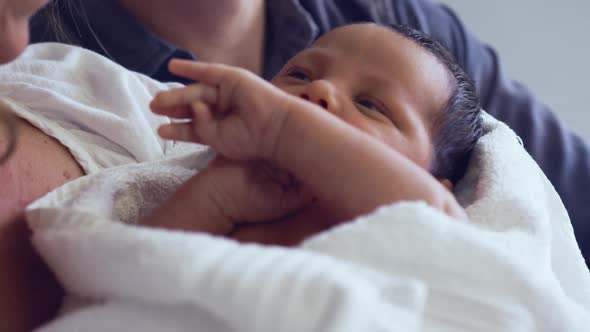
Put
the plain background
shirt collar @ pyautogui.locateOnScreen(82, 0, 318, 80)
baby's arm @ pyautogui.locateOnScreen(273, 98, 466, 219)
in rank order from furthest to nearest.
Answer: the plain background → shirt collar @ pyautogui.locateOnScreen(82, 0, 318, 80) → baby's arm @ pyautogui.locateOnScreen(273, 98, 466, 219)

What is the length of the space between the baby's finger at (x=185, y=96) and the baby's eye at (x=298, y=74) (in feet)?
0.62

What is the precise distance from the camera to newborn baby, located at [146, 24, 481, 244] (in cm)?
46

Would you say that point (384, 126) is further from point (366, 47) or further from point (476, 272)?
point (476, 272)

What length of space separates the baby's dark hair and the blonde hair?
0.43m

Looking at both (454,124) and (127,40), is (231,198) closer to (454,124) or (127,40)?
(454,124)

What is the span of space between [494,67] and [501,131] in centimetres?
40

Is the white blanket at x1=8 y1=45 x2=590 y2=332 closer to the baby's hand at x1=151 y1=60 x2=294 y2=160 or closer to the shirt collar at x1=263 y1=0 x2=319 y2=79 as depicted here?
the baby's hand at x1=151 y1=60 x2=294 y2=160

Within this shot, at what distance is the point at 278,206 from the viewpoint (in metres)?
0.54

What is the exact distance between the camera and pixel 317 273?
354mm

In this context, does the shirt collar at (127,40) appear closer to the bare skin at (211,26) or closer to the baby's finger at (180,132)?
the bare skin at (211,26)

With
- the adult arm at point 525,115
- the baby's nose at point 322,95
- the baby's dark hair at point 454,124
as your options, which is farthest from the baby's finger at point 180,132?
the adult arm at point 525,115

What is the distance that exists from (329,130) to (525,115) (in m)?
0.68

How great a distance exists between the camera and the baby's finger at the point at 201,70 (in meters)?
0.49

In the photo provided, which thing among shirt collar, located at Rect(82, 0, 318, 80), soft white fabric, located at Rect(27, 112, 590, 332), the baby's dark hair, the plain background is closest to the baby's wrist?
soft white fabric, located at Rect(27, 112, 590, 332)
